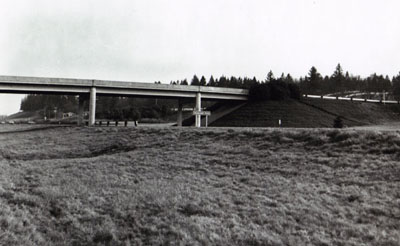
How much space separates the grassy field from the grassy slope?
112 feet

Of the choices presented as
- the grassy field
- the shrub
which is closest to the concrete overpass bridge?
the shrub

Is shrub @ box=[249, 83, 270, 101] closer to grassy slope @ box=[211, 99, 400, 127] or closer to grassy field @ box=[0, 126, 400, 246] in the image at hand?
grassy slope @ box=[211, 99, 400, 127]

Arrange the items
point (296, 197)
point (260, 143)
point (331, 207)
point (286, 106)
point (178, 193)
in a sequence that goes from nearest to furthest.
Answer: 1. point (331, 207)
2. point (296, 197)
3. point (178, 193)
4. point (260, 143)
5. point (286, 106)

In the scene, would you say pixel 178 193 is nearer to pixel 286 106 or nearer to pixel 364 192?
pixel 364 192

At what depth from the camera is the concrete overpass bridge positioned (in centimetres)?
4331

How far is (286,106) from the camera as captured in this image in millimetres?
59281

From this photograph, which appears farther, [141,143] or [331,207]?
[141,143]

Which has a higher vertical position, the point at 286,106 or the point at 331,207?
the point at 286,106

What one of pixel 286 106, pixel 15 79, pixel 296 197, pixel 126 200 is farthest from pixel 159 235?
pixel 286 106

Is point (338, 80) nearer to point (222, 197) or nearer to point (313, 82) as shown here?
point (313, 82)

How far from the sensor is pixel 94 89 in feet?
153

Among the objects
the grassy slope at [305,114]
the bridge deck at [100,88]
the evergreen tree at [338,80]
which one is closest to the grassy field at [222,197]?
the bridge deck at [100,88]

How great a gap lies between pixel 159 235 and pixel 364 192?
6.65 m

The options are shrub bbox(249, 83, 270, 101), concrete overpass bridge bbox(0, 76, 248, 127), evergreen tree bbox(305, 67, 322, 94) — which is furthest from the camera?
evergreen tree bbox(305, 67, 322, 94)
